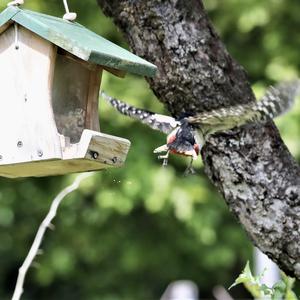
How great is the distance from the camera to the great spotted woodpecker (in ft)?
10.6

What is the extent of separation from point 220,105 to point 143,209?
6.12 meters

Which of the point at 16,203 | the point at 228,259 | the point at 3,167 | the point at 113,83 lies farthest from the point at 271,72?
the point at 3,167

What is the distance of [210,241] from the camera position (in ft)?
28.6

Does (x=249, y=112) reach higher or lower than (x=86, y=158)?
higher

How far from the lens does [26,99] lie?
318cm

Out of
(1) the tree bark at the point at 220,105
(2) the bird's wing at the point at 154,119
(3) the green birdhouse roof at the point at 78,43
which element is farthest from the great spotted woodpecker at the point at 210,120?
(3) the green birdhouse roof at the point at 78,43

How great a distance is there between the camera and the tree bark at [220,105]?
3.48 metres

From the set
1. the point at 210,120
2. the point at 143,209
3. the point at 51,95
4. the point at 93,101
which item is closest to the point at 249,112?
the point at 210,120

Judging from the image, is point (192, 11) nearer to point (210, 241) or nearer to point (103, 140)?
point (103, 140)

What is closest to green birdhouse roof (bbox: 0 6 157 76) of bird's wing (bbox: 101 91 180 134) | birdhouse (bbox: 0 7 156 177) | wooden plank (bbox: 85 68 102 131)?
birdhouse (bbox: 0 7 156 177)

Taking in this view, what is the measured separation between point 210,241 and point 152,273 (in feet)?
6.20

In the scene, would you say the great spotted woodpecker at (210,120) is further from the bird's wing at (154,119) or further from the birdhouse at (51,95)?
the birdhouse at (51,95)

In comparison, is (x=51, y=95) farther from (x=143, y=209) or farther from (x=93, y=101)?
(x=143, y=209)

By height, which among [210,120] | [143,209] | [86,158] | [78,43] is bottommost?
[143,209]
